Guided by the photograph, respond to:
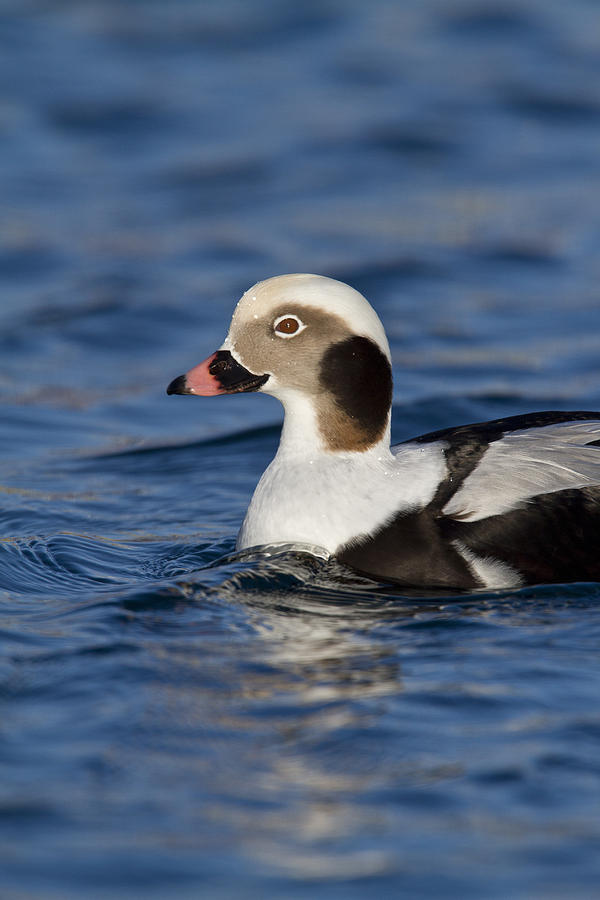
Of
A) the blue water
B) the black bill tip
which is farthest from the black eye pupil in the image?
the blue water

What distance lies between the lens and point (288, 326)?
634 centimetres

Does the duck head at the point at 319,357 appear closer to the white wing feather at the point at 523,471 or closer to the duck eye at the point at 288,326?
the duck eye at the point at 288,326

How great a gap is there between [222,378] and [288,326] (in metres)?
0.39

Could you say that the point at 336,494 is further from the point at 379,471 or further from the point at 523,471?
the point at 523,471

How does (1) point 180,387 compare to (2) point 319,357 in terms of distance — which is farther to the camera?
(1) point 180,387

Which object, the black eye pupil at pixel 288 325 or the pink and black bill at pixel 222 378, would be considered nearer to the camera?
the black eye pupil at pixel 288 325

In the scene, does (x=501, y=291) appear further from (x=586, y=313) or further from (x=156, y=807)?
(x=156, y=807)

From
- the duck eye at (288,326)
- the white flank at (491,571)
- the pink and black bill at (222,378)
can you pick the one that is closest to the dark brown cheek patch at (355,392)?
the duck eye at (288,326)

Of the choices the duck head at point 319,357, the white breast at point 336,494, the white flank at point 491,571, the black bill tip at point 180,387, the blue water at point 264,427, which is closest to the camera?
the blue water at point 264,427

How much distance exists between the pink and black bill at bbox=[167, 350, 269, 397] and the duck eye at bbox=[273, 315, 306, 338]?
0.23 metres

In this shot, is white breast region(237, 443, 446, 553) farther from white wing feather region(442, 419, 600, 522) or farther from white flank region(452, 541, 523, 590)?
white flank region(452, 541, 523, 590)

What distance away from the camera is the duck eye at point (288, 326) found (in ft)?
20.8

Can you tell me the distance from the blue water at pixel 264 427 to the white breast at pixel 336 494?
144mm

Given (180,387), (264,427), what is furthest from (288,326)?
(264,427)
